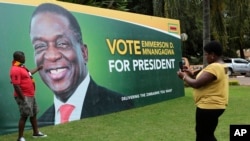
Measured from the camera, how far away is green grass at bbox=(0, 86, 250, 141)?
8.76 metres

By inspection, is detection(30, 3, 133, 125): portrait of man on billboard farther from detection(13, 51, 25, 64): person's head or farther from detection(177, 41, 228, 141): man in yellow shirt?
detection(177, 41, 228, 141): man in yellow shirt

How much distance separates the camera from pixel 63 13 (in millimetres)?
10773

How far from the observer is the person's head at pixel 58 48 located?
33.2ft

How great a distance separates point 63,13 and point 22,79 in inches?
119

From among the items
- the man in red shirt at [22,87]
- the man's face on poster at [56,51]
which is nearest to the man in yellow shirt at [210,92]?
the man in red shirt at [22,87]

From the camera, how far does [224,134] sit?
8.90 metres

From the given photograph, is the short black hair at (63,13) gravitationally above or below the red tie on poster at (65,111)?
above

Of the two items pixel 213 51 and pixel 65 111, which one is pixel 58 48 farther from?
pixel 213 51

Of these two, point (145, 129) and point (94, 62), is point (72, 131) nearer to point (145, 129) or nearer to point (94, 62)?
point (145, 129)

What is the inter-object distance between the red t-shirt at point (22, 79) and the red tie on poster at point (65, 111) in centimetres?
235

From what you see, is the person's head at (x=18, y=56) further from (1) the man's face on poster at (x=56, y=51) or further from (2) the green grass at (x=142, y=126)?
(1) the man's face on poster at (x=56, y=51)

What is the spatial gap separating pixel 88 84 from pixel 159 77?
4.33m

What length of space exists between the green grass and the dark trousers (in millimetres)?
3025

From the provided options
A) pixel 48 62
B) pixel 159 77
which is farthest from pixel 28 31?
pixel 159 77
